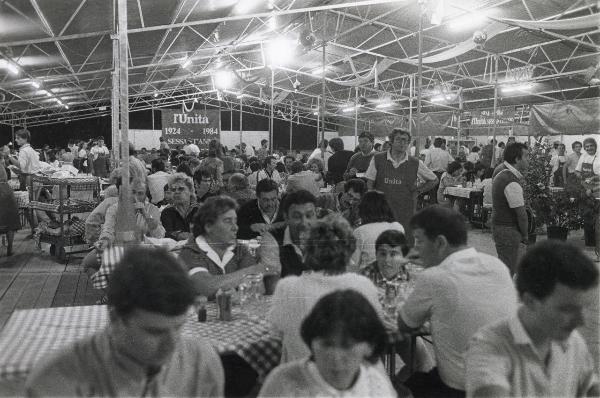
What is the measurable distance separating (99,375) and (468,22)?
34.0ft

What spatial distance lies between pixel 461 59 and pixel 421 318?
1279 centimetres

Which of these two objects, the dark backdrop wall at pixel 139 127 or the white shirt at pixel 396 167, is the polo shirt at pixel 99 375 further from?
the dark backdrop wall at pixel 139 127

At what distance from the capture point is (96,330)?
83.8 inches

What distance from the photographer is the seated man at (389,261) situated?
127 inches

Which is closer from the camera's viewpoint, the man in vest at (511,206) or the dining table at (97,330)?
the dining table at (97,330)

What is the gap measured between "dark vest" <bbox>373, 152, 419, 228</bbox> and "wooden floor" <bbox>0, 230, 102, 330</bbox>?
2.78 meters

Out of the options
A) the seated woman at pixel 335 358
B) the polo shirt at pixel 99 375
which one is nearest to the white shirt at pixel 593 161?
the seated woman at pixel 335 358

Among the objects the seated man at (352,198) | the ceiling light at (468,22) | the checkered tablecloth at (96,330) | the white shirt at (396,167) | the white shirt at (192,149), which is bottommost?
the checkered tablecloth at (96,330)

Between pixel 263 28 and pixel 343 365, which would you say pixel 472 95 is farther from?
pixel 343 365

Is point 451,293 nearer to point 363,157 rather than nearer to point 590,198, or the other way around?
point 363,157

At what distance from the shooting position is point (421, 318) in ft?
7.33

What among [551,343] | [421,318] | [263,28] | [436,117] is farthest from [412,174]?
[436,117]

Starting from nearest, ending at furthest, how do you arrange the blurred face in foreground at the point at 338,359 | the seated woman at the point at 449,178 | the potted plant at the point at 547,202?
the blurred face in foreground at the point at 338,359
the potted plant at the point at 547,202
the seated woman at the point at 449,178

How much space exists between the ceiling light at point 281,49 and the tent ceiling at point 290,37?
0.21m
